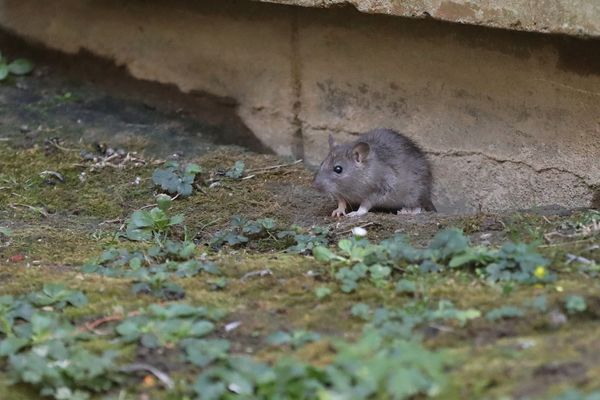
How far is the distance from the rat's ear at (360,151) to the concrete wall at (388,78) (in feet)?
1.45

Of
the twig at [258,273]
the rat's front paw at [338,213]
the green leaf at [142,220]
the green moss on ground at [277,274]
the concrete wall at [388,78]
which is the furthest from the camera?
the rat's front paw at [338,213]

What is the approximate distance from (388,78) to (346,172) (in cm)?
78

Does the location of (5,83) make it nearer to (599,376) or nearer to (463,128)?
(463,128)

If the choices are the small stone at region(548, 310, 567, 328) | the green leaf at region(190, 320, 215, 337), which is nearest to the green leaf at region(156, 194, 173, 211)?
the green leaf at region(190, 320, 215, 337)

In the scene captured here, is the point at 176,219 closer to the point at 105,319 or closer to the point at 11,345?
the point at 105,319

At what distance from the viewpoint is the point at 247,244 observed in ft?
19.9

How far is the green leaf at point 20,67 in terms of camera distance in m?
8.93

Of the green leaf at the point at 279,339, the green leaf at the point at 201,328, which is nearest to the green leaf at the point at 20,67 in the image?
the green leaf at the point at 201,328

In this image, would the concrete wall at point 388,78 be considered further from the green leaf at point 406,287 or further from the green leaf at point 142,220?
the green leaf at point 406,287

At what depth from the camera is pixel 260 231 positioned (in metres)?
6.09

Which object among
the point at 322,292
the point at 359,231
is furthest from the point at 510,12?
the point at 322,292

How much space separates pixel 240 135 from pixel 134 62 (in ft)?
3.88

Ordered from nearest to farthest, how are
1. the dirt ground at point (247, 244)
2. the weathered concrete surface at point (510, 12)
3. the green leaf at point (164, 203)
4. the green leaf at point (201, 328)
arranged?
the dirt ground at point (247, 244), the green leaf at point (201, 328), the weathered concrete surface at point (510, 12), the green leaf at point (164, 203)

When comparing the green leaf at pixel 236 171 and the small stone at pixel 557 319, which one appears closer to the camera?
the small stone at pixel 557 319
